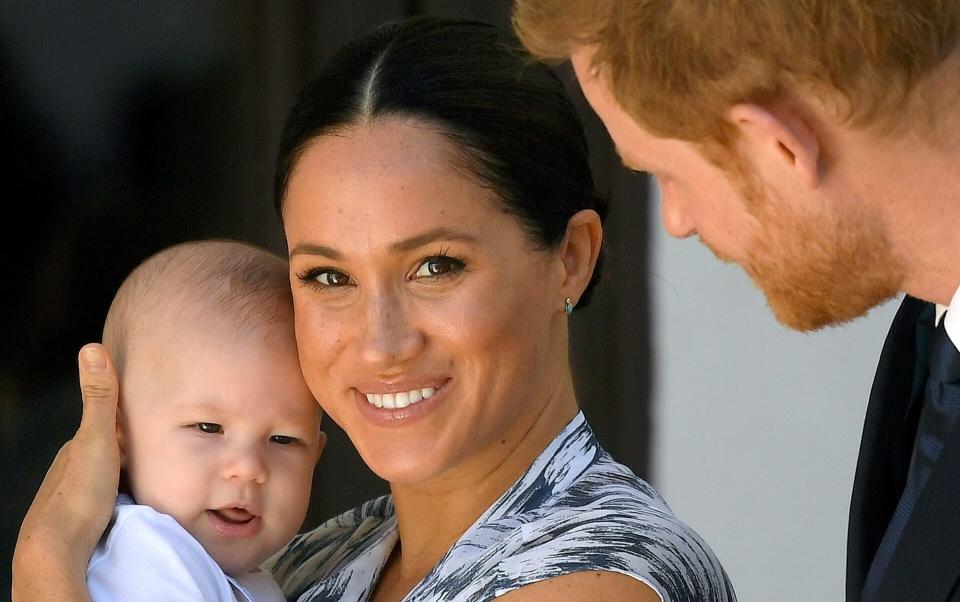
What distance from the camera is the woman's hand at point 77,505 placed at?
1.91m

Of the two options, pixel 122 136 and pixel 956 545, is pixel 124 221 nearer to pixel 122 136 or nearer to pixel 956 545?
pixel 122 136

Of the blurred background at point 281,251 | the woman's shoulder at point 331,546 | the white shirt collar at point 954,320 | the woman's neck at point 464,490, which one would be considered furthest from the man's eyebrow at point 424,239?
the blurred background at point 281,251

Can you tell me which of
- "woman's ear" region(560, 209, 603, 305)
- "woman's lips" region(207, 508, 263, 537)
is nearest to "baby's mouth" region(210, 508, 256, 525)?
"woman's lips" region(207, 508, 263, 537)

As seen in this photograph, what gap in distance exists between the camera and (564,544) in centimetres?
172

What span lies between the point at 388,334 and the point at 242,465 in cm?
32

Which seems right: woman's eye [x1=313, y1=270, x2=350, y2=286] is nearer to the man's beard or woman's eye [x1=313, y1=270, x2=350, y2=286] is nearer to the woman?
the woman

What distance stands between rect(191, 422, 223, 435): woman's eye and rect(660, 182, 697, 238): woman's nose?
78 cm

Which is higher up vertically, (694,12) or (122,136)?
(694,12)

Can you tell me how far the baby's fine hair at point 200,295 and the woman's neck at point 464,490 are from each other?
0.35 meters

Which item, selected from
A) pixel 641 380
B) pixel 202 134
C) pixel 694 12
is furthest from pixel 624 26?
pixel 641 380

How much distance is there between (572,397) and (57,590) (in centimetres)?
81

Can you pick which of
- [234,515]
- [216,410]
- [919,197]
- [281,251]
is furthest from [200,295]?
[281,251]

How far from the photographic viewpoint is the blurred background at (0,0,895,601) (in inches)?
131

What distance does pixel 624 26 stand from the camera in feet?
5.21
